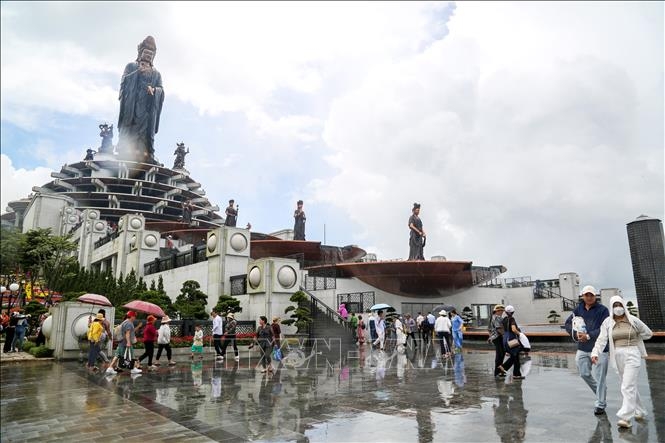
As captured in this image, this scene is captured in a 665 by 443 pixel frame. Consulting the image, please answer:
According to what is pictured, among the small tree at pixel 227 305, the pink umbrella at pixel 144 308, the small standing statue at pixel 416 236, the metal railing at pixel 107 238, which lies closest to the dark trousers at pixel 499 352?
the pink umbrella at pixel 144 308

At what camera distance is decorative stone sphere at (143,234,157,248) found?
33.6 metres

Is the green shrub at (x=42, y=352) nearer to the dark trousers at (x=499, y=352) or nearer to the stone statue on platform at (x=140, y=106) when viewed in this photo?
the dark trousers at (x=499, y=352)

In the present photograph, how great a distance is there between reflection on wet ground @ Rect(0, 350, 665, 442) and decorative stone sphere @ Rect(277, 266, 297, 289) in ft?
28.3

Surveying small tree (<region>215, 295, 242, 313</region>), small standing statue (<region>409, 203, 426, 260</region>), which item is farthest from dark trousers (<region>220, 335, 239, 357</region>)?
small standing statue (<region>409, 203, 426, 260</region>)

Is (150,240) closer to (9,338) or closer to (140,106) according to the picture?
(9,338)

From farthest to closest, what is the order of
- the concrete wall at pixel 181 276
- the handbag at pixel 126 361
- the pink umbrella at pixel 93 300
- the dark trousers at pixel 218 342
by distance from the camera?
the concrete wall at pixel 181 276 → the dark trousers at pixel 218 342 → the pink umbrella at pixel 93 300 → the handbag at pixel 126 361

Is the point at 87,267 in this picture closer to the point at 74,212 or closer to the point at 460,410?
the point at 74,212

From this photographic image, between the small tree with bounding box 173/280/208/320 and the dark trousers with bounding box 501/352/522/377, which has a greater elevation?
the small tree with bounding box 173/280/208/320

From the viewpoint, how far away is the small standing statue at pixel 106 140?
75.8 m

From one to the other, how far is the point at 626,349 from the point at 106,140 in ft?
275

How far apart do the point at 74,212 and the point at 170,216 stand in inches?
452

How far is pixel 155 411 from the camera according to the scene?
724cm

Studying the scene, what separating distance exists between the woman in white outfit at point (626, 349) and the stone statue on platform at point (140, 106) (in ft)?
245

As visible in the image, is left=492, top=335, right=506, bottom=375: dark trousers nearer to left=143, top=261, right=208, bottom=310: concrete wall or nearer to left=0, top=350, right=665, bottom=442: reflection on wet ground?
left=0, top=350, right=665, bottom=442: reflection on wet ground
